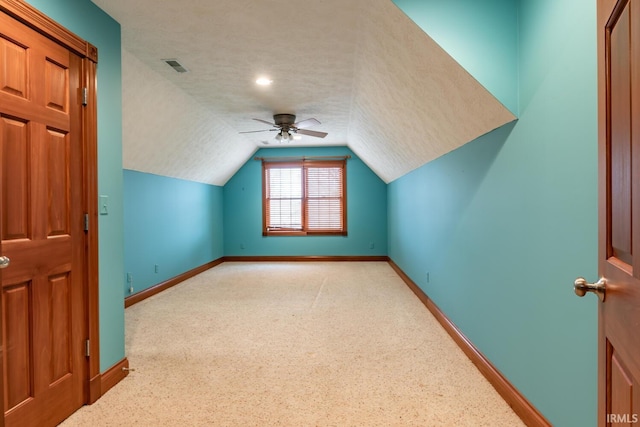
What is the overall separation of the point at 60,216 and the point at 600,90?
95.3 inches

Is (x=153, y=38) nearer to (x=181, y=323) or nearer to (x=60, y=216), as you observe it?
(x=60, y=216)

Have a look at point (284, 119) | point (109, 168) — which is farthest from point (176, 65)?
point (284, 119)

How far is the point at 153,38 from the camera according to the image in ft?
9.00

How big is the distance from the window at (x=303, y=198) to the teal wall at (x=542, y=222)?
5.00m

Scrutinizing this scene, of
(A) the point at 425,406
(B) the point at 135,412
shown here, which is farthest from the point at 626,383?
(B) the point at 135,412

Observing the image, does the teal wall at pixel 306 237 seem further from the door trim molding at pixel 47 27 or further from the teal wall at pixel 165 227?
the door trim molding at pixel 47 27

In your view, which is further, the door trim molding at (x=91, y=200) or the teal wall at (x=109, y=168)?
the teal wall at (x=109, y=168)

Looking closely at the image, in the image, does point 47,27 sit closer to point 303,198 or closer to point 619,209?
point 619,209

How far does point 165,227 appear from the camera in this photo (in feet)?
17.6

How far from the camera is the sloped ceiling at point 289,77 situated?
2.34 meters

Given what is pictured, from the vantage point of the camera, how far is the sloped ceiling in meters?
2.34

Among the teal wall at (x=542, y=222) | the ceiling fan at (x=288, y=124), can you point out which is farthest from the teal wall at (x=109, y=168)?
the ceiling fan at (x=288, y=124)

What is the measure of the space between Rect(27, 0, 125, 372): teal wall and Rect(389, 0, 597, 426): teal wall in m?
1.97

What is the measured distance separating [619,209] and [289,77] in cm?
322
